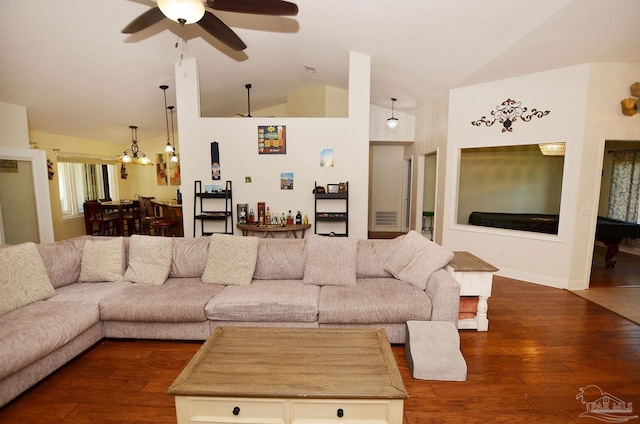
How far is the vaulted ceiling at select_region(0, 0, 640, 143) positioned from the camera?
116 inches

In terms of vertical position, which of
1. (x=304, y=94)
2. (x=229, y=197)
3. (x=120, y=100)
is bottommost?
(x=229, y=197)

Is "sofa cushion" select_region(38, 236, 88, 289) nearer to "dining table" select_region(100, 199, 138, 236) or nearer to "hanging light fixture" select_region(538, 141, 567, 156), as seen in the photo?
"dining table" select_region(100, 199, 138, 236)

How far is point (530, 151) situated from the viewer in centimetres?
594

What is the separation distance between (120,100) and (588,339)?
7.17m

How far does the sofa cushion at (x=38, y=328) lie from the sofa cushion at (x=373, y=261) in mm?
2365

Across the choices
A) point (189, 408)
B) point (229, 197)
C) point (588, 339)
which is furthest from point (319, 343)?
point (229, 197)

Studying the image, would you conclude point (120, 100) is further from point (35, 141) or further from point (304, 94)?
point (304, 94)

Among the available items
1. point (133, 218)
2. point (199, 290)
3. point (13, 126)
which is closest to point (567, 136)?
point (199, 290)

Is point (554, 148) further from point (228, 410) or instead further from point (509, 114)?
point (228, 410)

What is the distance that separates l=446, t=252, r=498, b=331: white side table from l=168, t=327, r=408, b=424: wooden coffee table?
1.35m

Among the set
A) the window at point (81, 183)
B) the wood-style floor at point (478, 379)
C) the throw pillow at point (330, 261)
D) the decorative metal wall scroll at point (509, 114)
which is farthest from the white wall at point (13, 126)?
the decorative metal wall scroll at point (509, 114)

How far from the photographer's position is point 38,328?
2.01 metres

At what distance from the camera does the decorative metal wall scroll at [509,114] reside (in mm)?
4137

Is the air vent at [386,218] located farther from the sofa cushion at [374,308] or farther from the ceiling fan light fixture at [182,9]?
the ceiling fan light fixture at [182,9]
